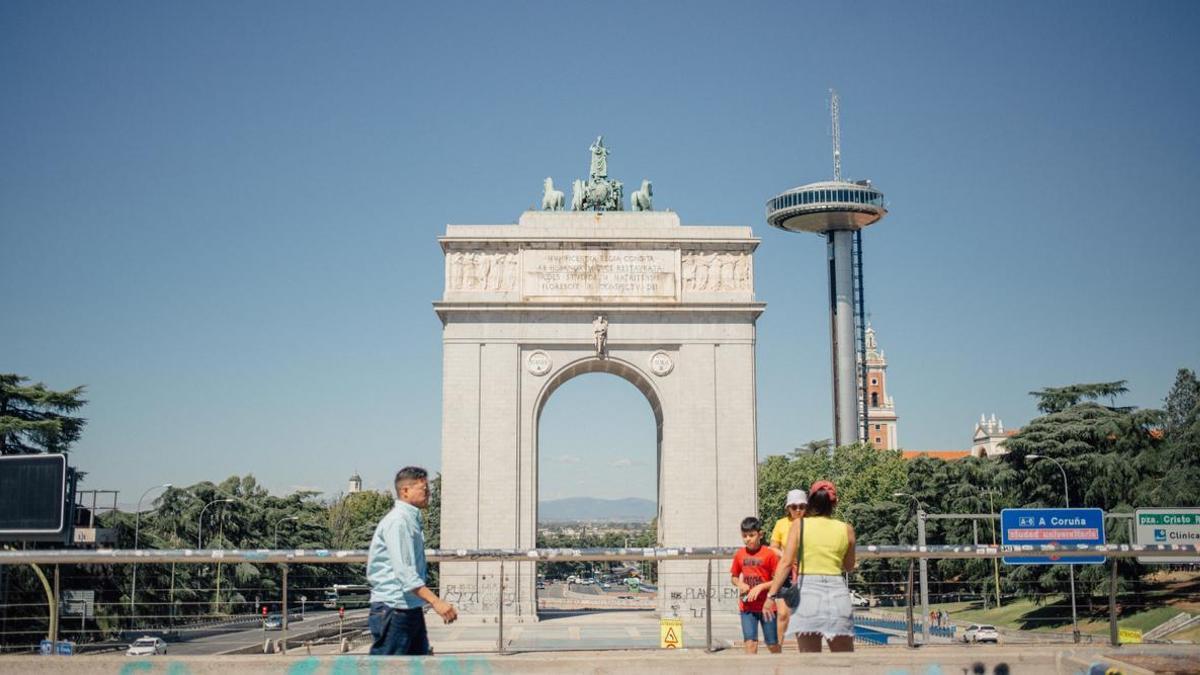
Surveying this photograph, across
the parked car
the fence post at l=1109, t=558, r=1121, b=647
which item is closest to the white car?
the parked car

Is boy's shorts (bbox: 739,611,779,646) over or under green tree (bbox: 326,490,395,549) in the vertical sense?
over

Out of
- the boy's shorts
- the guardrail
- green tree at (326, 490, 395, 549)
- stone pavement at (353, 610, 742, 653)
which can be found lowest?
stone pavement at (353, 610, 742, 653)

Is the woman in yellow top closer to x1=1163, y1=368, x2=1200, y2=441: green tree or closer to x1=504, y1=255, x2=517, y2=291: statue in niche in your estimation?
x1=504, y1=255, x2=517, y2=291: statue in niche

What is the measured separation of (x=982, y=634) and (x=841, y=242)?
6607 cm

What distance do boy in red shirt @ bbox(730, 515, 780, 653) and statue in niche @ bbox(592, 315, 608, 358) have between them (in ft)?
89.4

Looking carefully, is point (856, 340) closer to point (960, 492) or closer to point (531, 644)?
point (960, 492)

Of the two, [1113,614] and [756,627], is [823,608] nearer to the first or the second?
[756,627]

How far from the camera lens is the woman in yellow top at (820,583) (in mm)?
8273

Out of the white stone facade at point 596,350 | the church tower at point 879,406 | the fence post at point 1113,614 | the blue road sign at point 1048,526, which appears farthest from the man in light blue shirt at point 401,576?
the church tower at point 879,406

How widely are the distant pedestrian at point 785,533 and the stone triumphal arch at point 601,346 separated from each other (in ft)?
91.3

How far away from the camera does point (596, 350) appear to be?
37.9 meters

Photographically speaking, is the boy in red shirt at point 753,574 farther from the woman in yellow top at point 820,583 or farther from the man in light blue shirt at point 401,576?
the man in light blue shirt at point 401,576

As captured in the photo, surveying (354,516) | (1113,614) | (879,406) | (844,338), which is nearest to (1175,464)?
(1113,614)

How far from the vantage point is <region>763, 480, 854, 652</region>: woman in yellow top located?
27.1 ft
